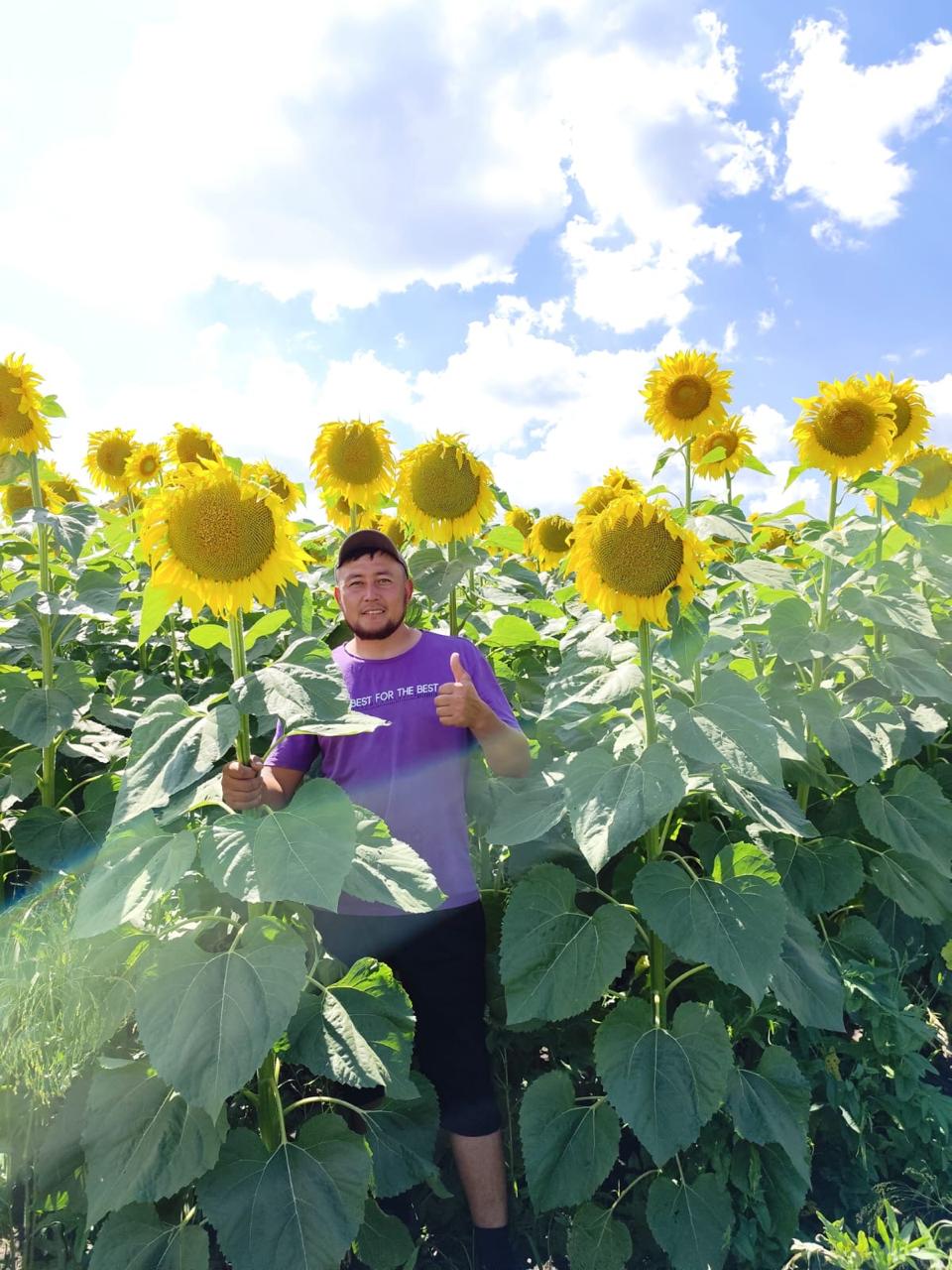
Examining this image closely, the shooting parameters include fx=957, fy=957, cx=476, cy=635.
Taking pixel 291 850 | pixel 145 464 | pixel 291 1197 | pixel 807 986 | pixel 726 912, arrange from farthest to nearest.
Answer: pixel 145 464
pixel 807 986
pixel 726 912
pixel 291 1197
pixel 291 850

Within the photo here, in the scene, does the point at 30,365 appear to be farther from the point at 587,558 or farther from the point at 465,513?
the point at 587,558

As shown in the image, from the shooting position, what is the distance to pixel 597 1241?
278cm

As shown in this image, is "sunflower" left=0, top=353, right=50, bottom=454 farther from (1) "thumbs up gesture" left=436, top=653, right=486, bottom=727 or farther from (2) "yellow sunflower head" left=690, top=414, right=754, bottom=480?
(2) "yellow sunflower head" left=690, top=414, right=754, bottom=480

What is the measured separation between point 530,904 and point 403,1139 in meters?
0.72

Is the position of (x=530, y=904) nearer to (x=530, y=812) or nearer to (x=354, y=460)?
(x=530, y=812)

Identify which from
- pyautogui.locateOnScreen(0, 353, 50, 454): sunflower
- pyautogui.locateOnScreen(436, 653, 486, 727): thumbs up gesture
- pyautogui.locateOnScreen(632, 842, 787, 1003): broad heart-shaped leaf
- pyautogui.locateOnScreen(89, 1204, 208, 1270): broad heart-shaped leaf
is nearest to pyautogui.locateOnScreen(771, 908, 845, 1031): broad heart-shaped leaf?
pyautogui.locateOnScreen(632, 842, 787, 1003): broad heart-shaped leaf

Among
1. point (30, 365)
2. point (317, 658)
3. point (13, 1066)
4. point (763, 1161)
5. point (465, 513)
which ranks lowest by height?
point (763, 1161)

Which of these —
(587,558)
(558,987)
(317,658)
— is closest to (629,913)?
(558,987)

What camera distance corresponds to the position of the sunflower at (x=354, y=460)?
14.8 feet

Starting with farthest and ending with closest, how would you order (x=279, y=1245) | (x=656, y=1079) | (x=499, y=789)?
(x=499, y=789)
(x=656, y=1079)
(x=279, y=1245)

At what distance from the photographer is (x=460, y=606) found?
4.20m

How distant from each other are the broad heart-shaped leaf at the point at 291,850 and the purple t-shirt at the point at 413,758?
924 millimetres

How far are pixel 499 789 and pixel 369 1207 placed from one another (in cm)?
129

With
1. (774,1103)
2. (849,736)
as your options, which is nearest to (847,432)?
(849,736)
